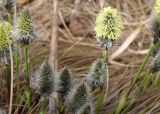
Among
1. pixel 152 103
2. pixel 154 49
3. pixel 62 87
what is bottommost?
pixel 152 103

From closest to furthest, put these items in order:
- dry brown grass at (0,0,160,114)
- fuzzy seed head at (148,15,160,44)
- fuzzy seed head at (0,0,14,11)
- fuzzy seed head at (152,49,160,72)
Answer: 1. fuzzy seed head at (148,15,160,44)
2. fuzzy seed head at (152,49,160,72)
3. fuzzy seed head at (0,0,14,11)
4. dry brown grass at (0,0,160,114)

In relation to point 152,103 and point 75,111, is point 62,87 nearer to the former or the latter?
point 75,111

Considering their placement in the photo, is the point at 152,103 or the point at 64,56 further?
the point at 64,56

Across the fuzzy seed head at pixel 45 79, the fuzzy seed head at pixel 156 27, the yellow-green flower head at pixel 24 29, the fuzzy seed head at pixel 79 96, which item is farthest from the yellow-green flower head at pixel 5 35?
the fuzzy seed head at pixel 156 27

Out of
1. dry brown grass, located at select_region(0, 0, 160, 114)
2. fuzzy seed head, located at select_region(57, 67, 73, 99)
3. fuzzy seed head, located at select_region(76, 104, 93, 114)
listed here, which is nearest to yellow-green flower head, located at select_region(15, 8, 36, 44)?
fuzzy seed head, located at select_region(57, 67, 73, 99)

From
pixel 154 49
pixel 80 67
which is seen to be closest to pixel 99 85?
pixel 154 49

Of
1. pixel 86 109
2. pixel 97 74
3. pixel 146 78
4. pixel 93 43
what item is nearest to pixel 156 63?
pixel 146 78

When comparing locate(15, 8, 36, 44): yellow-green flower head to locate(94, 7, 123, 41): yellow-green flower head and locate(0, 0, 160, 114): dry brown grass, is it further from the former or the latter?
locate(0, 0, 160, 114): dry brown grass
